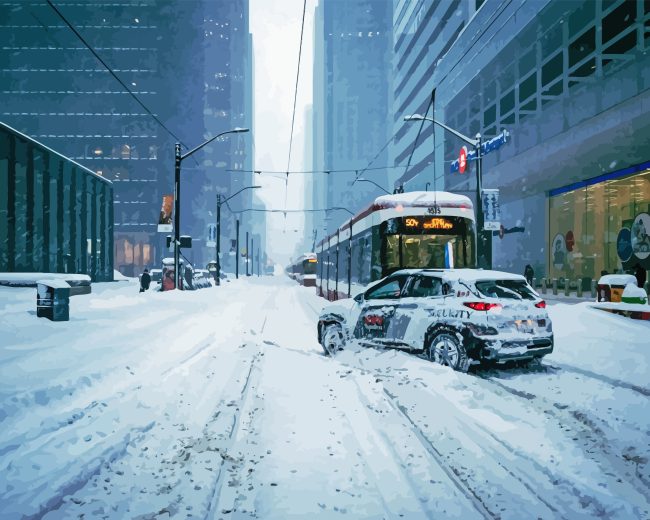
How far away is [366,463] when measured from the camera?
4.83m

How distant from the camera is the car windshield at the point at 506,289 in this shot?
9.02 m

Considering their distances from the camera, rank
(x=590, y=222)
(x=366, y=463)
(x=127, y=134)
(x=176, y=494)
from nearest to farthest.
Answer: (x=176, y=494) → (x=366, y=463) → (x=590, y=222) → (x=127, y=134)

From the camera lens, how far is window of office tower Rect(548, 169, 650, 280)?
2727cm

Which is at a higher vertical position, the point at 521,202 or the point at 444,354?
the point at 521,202

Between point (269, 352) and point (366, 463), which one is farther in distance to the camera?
point (269, 352)

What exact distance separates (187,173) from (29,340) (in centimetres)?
10303

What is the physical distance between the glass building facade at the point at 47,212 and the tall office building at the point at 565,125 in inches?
791

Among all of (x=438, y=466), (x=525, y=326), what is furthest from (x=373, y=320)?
(x=438, y=466)

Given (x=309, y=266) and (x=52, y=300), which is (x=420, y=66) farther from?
(x=52, y=300)

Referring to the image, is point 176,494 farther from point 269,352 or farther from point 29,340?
point 29,340

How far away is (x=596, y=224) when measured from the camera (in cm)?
3052

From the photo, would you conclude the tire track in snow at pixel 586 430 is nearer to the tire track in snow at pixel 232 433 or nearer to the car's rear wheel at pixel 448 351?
the car's rear wheel at pixel 448 351

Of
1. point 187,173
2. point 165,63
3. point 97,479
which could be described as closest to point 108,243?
point 97,479

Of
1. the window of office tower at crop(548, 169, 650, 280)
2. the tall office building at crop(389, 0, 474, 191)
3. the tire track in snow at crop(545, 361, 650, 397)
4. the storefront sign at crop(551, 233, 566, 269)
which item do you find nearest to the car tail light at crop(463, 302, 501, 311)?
the tire track in snow at crop(545, 361, 650, 397)
